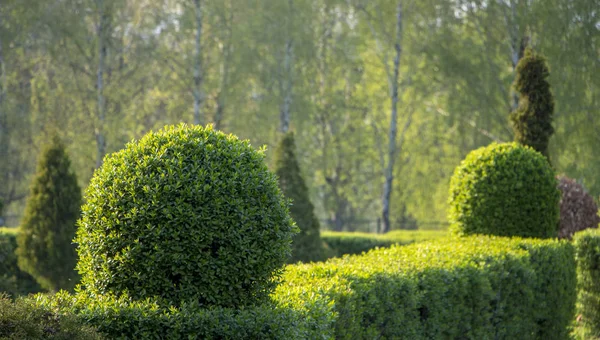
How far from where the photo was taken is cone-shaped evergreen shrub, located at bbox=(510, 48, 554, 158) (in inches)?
530

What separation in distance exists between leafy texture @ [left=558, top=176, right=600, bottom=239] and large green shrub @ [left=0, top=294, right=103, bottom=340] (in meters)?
11.2

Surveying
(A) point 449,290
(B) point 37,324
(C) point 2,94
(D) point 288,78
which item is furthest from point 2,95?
(B) point 37,324

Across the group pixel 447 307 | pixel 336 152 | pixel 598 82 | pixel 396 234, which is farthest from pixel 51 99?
pixel 447 307

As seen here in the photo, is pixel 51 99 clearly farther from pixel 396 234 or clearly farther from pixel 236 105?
pixel 396 234

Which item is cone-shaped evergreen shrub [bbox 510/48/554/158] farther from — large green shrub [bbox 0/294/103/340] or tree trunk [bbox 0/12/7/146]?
tree trunk [bbox 0/12/7/146]

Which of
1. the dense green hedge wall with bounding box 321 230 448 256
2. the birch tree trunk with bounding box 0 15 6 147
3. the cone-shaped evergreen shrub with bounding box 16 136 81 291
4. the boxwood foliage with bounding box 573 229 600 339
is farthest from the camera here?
the birch tree trunk with bounding box 0 15 6 147

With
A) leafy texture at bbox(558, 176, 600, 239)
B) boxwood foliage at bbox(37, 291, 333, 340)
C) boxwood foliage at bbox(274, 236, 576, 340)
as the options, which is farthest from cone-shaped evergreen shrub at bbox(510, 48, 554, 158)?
boxwood foliage at bbox(37, 291, 333, 340)

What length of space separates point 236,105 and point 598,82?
1499 cm

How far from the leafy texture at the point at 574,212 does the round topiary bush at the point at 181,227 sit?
979cm

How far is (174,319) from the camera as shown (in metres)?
4.05

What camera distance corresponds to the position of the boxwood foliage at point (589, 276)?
9.66 meters

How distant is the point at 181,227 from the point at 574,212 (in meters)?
10.6

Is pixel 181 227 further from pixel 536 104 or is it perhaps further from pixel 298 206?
pixel 536 104

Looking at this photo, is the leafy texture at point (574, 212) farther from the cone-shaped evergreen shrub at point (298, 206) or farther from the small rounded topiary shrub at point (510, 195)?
the cone-shaped evergreen shrub at point (298, 206)
